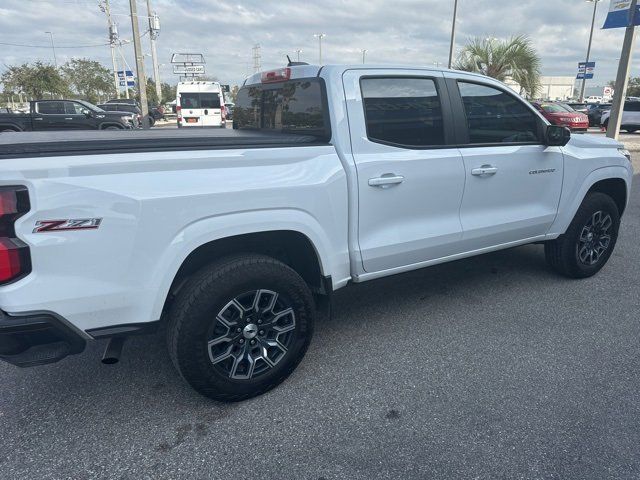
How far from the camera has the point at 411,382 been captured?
2.89 meters

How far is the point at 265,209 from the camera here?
2.53 meters

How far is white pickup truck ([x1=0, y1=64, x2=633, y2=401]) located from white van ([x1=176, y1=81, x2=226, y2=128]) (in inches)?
675

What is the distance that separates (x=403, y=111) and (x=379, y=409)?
73.7 inches

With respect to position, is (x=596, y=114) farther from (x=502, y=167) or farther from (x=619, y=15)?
(x=502, y=167)

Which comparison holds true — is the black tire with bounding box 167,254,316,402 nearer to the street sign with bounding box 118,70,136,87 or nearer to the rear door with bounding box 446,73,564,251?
the rear door with bounding box 446,73,564,251

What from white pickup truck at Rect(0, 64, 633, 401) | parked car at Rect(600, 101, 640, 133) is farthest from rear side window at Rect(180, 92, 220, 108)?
parked car at Rect(600, 101, 640, 133)

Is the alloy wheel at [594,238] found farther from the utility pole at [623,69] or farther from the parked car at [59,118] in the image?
the parked car at [59,118]

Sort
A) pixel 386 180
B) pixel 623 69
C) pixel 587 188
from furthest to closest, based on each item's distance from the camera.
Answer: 1. pixel 623 69
2. pixel 587 188
3. pixel 386 180

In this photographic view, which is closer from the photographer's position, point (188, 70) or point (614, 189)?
point (614, 189)

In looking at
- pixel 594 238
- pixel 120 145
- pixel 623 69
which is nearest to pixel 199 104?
pixel 623 69

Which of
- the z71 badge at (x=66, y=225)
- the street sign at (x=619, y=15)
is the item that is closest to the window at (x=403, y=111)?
the z71 badge at (x=66, y=225)

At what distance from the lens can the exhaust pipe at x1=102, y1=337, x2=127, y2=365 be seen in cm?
243

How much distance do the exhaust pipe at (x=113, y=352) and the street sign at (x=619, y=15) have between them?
13.2 m

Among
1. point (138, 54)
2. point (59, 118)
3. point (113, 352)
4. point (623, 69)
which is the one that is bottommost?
point (113, 352)
